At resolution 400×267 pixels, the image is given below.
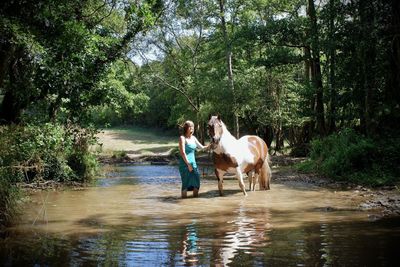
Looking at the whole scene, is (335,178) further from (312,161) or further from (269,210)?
(269,210)

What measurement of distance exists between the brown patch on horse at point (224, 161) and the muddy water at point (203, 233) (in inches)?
29.9

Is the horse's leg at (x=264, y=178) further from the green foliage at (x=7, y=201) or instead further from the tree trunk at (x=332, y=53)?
the tree trunk at (x=332, y=53)

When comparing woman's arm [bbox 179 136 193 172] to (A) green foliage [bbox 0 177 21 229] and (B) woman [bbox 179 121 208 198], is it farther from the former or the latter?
(A) green foliage [bbox 0 177 21 229]

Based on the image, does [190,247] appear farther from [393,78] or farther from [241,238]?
[393,78]

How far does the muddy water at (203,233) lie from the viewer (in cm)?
504

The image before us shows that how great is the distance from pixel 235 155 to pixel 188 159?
1220mm

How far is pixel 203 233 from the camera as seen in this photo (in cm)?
650

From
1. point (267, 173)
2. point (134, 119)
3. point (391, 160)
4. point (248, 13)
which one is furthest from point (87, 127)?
point (134, 119)

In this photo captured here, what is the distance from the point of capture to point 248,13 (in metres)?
34.1

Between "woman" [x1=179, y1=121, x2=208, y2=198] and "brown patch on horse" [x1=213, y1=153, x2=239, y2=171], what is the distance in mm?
595

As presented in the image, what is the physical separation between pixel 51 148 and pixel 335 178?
345 inches

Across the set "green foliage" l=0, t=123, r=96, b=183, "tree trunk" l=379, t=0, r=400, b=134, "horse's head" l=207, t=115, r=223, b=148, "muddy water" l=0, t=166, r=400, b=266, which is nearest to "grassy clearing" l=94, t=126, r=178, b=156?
"green foliage" l=0, t=123, r=96, b=183

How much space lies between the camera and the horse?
10.5 meters

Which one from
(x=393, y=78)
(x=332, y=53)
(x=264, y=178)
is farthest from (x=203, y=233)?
(x=332, y=53)
